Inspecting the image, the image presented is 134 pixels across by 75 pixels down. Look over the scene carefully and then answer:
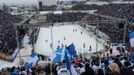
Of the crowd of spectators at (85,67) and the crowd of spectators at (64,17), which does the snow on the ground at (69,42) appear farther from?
the crowd of spectators at (64,17)

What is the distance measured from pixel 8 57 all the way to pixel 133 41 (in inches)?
502

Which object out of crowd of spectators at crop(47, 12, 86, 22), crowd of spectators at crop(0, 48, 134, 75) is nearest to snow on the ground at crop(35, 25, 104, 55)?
crowd of spectators at crop(0, 48, 134, 75)

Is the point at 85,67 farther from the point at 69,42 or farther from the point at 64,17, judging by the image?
the point at 64,17

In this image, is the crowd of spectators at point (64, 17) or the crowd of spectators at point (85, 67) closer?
the crowd of spectators at point (85, 67)

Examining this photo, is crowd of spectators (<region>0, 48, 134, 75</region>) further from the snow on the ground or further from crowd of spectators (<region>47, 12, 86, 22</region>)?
crowd of spectators (<region>47, 12, 86, 22</region>)

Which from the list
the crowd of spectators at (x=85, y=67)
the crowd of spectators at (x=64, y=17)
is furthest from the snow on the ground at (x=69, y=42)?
the crowd of spectators at (x=64, y=17)

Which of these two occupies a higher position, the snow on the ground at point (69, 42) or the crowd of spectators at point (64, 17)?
the snow on the ground at point (69, 42)

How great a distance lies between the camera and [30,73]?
12.8m

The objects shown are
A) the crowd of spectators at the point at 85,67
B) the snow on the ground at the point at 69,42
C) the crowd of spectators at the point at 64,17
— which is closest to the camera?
the crowd of spectators at the point at 85,67

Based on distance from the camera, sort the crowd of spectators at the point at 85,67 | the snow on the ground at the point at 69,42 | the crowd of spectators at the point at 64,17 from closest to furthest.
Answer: the crowd of spectators at the point at 85,67, the snow on the ground at the point at 69,42, the crowd of spectators at the point at 64,17

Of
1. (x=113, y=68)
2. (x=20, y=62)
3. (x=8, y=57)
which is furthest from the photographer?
(x=8, y=57)

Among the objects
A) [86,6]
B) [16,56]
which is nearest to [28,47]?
[16,56]

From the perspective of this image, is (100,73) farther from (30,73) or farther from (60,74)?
(30,73)

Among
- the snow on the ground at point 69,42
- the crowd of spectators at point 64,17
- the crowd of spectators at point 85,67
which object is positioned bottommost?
the crowd of spectators at point 64,17
